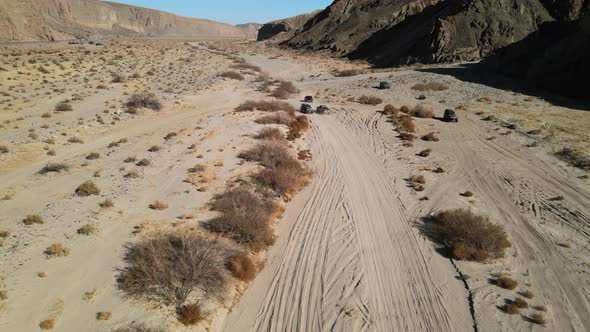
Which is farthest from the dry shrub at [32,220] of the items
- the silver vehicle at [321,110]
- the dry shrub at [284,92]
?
the dry shrub at [284,92]

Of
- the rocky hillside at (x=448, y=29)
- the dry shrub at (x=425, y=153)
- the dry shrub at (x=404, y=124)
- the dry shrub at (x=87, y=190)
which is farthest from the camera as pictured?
the rocky hillside at (x=448, y=29)

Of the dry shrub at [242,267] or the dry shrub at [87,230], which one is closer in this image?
the dry shrub at [242,267]

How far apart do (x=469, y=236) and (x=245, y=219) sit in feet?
27.7

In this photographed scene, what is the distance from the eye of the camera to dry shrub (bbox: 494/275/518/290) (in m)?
11.2

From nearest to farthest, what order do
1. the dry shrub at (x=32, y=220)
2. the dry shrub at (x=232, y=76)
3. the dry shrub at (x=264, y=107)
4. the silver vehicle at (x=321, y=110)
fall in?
the dry shrub at (x=32, y=220) < the dry shrub at (x=264, y=107) < the silver vehicle at (x=321, y=110) < the dry shrub at (x=232, y=76)

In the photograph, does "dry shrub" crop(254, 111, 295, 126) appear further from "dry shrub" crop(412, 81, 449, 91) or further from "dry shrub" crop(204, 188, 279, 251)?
"dry shrub" crop(412, 81, 449, 91)

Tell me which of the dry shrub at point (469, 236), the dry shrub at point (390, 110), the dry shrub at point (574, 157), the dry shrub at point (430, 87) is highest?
the dry shrub at point (430, 87)

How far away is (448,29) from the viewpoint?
56375 millimetres

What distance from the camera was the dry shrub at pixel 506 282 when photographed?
36.8 feet

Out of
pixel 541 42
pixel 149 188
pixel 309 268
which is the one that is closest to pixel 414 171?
pixel 309 268

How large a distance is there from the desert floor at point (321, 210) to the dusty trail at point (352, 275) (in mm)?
54

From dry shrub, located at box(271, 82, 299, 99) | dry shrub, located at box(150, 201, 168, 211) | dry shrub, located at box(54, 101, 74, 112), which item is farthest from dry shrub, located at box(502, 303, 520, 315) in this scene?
dry shrub, located at box(271, 82, 299, 99)

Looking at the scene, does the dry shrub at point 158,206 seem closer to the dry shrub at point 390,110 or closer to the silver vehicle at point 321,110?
the silver vehicle at point 321,110

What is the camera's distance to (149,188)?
1683cm
